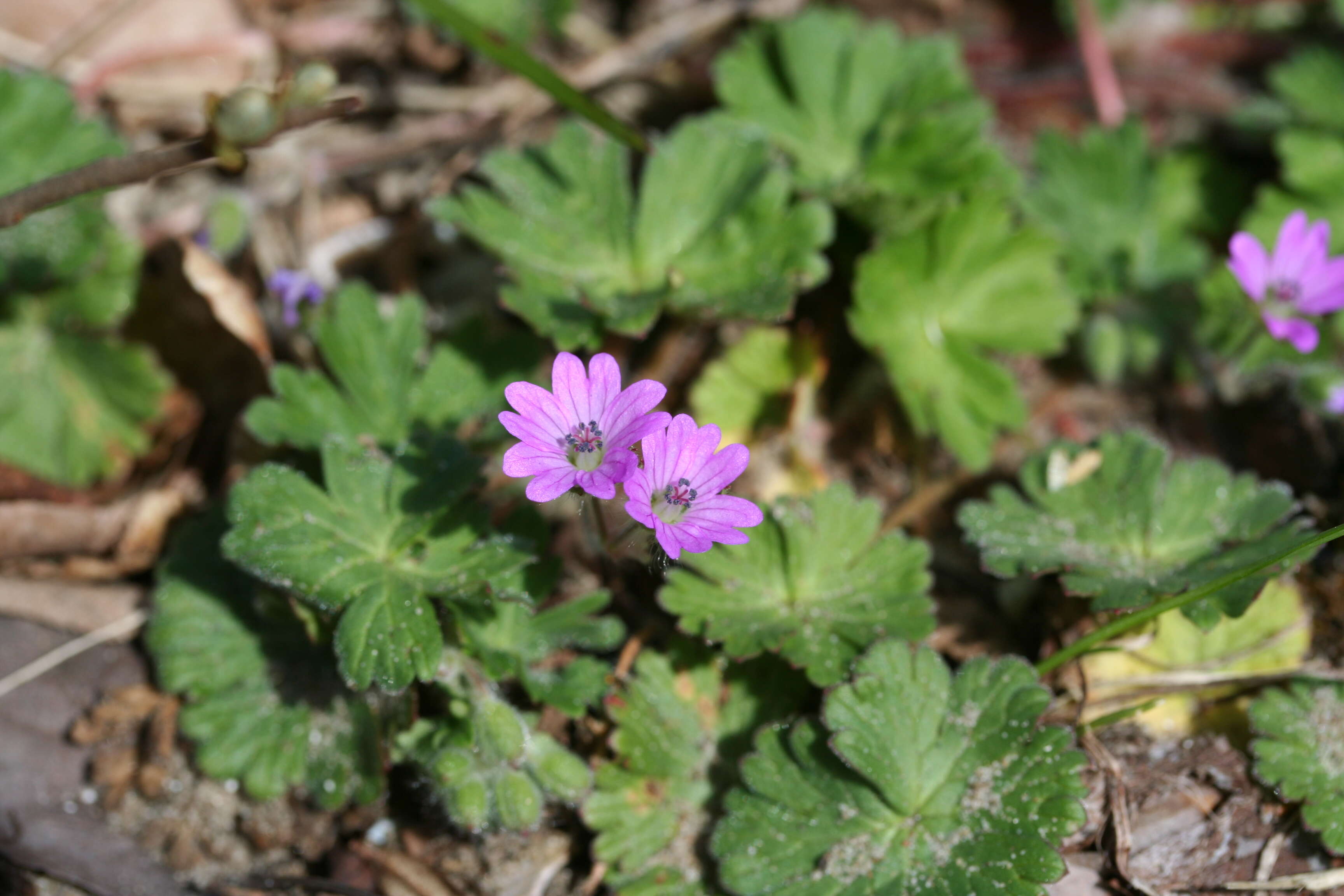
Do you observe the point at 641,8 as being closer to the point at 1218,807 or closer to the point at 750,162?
the point at 750,162

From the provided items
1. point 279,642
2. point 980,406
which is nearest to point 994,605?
point 980,406

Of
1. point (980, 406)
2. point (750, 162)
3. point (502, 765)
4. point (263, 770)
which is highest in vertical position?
point (750, 162)

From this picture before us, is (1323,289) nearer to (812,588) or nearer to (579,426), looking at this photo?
(812,588)

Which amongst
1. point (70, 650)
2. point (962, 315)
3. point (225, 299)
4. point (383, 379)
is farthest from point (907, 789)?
point (225, 299)

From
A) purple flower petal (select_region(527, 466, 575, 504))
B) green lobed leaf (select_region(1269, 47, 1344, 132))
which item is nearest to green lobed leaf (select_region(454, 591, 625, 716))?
purple flower petal (select_region(527, 466, 575, 504))

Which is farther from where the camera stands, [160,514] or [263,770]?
[160,514]

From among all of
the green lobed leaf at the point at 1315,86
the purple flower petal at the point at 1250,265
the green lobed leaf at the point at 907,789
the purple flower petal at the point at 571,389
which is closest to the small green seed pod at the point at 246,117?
the purple flower petal at the point at 571,389

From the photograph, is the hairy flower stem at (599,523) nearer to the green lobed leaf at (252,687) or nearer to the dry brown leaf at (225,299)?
the green lobed leaf at (252,687)

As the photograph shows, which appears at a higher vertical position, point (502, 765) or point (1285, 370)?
point (1285, 370)
